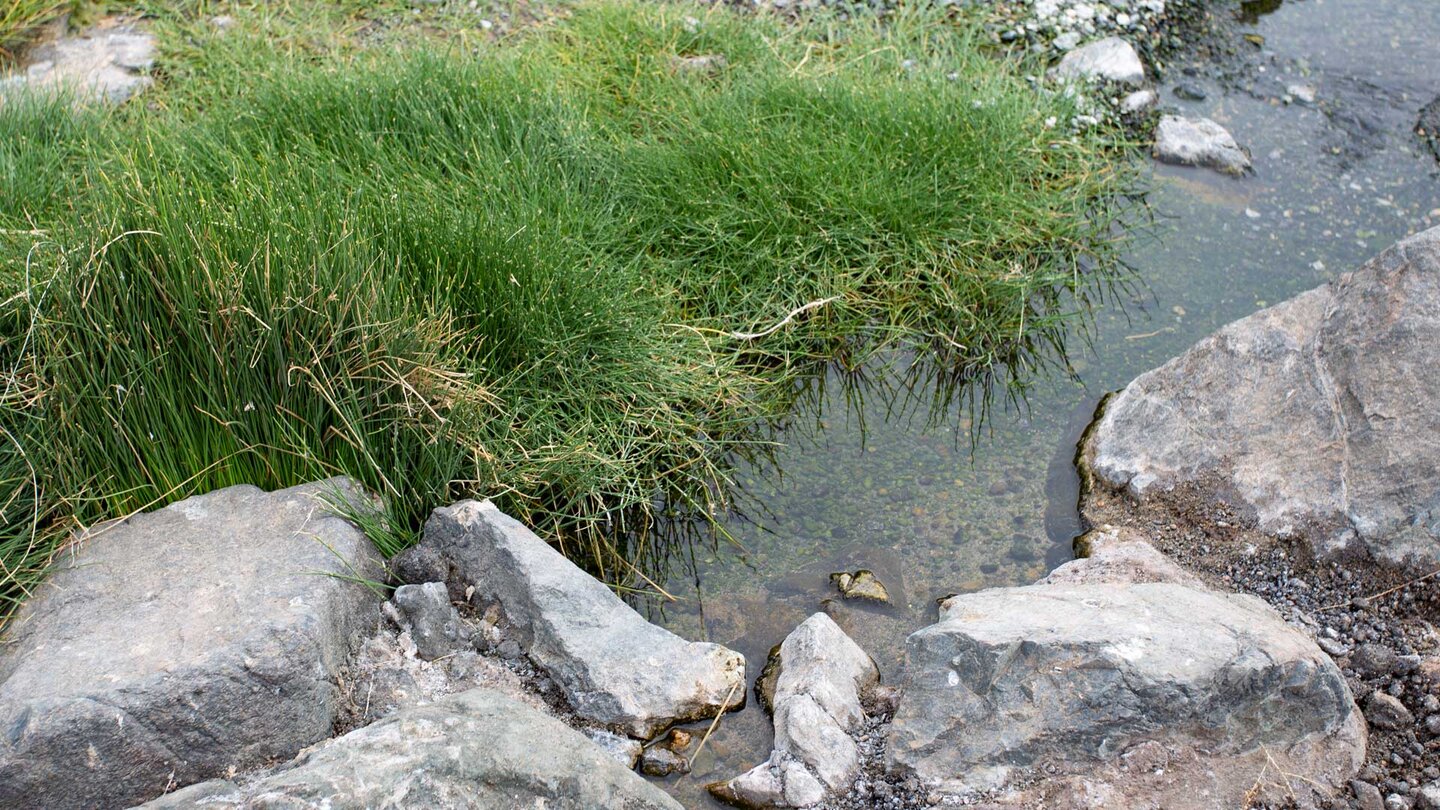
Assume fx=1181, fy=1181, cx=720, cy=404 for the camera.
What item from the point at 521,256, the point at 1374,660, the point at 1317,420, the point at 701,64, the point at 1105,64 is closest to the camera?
the point at 1374,660

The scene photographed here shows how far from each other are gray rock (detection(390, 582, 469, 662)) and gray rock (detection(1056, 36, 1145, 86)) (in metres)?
3.79

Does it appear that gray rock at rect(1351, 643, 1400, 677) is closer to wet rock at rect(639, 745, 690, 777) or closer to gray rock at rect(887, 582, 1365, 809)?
gray rock at rect(887, 582, 1365, 809)

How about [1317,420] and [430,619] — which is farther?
[1317,420]

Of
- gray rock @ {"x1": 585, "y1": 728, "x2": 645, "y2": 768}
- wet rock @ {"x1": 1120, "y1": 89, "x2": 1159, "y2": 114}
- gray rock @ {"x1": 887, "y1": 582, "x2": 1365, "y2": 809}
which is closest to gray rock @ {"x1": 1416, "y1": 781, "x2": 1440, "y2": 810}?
gray rock @ {"x1": 887, "y1": 582, "x2": 1365, "y2": 809}

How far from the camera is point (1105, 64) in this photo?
536 cm

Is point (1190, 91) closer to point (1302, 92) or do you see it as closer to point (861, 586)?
point (1302, 92)

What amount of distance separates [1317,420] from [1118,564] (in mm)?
714

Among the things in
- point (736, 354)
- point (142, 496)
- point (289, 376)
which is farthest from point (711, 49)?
point (142, 496)

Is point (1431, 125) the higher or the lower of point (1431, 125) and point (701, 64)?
the lower

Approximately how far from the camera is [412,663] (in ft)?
9.33

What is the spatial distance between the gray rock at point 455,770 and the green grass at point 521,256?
898 millimetres

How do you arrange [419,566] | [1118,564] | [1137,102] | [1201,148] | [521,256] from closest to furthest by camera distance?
[419,566], [1118,564], [521,256], [1201,148], [1137,102]

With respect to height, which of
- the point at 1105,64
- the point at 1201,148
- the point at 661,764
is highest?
the point at 1105,64

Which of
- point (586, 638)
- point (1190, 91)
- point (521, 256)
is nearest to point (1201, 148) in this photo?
point (1190, 91)
